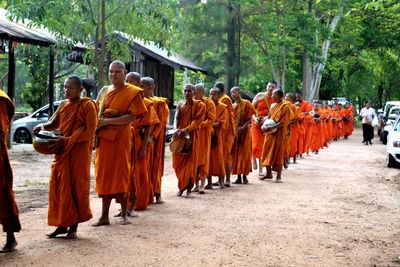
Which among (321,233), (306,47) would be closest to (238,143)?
(321,233)

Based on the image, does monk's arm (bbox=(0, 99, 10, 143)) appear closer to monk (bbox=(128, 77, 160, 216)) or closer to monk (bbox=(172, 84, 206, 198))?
monk (bbox=(128, 77, 160, 216))

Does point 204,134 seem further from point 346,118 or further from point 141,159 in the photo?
point 346,118

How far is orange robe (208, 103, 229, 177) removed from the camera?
39.2 ft

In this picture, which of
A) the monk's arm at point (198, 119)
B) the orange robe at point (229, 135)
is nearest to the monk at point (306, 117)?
the orange robe at point (229, 135)

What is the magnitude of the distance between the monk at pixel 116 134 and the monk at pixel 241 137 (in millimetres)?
5182

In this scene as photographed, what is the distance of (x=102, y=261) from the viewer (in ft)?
20.0

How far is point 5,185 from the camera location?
20.2 ft

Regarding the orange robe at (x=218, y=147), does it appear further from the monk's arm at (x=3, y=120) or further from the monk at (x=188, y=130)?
the monk's arm at (x=3, y=120)

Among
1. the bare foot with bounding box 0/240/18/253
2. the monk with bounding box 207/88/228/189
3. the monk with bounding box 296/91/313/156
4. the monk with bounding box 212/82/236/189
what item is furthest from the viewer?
the monk with bounding box 296/91/313/156

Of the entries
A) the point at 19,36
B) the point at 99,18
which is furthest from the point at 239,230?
the point at 19,36

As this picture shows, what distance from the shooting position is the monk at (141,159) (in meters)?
8.59

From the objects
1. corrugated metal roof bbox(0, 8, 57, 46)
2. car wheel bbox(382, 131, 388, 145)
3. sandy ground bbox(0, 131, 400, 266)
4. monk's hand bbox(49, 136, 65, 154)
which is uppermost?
corrugated metal roof bbox(0, 8, 57, 46)

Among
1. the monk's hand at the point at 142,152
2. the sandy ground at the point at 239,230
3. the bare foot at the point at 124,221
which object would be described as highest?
the monk's hand at the point at 142,152

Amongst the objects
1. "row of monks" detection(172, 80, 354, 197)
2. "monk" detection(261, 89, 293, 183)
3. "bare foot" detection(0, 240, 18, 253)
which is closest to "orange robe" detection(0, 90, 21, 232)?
"bare foot" detection(0, 240, 18, 253)
